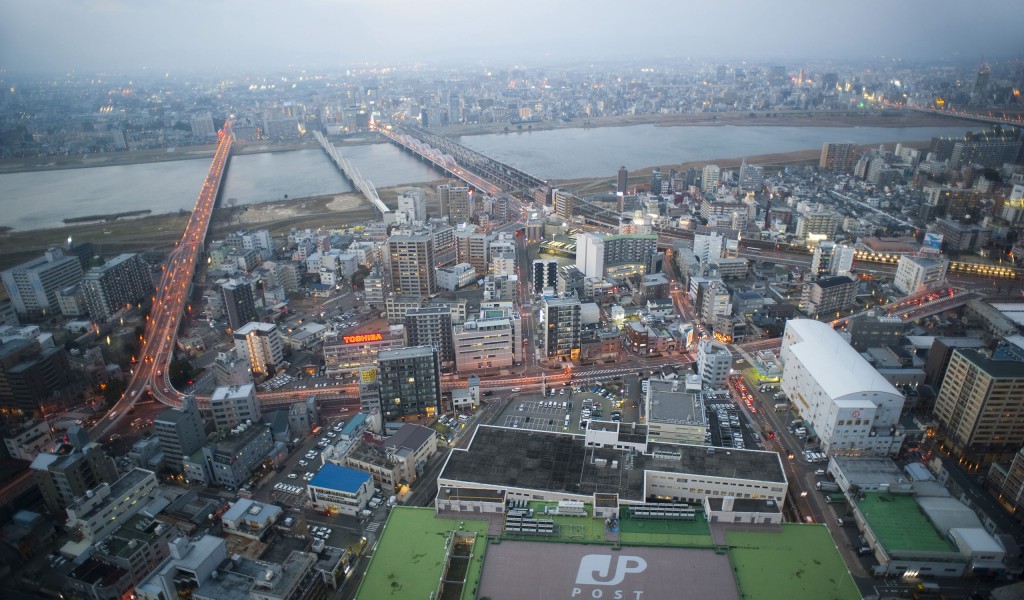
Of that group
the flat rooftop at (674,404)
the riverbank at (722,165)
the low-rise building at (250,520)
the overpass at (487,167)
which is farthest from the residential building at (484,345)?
the overpass at (487,167)

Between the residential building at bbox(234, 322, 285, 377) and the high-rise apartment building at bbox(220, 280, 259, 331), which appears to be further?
the high-rise apartment building at bbox(220, 280, 259, 331)

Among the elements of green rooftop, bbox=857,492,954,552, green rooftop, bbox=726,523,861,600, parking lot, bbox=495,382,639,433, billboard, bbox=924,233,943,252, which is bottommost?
parking lot, bbox=495,382,639,433

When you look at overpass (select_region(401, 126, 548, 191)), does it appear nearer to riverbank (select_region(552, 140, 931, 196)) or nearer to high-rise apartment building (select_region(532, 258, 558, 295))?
riverbank (select_region(552, 140, 931, 196))

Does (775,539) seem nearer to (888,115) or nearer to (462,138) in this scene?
(462,138)

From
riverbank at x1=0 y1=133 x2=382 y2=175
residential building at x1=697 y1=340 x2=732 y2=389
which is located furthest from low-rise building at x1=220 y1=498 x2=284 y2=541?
riverbank at x1=0 y1=133 x2=382 y2=175

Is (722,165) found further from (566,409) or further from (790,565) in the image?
(790,565)

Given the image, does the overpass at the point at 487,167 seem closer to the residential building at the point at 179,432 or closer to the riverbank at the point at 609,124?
the riverbank at the point at 609,124

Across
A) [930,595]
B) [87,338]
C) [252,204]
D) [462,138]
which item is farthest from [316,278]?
[462,138]
